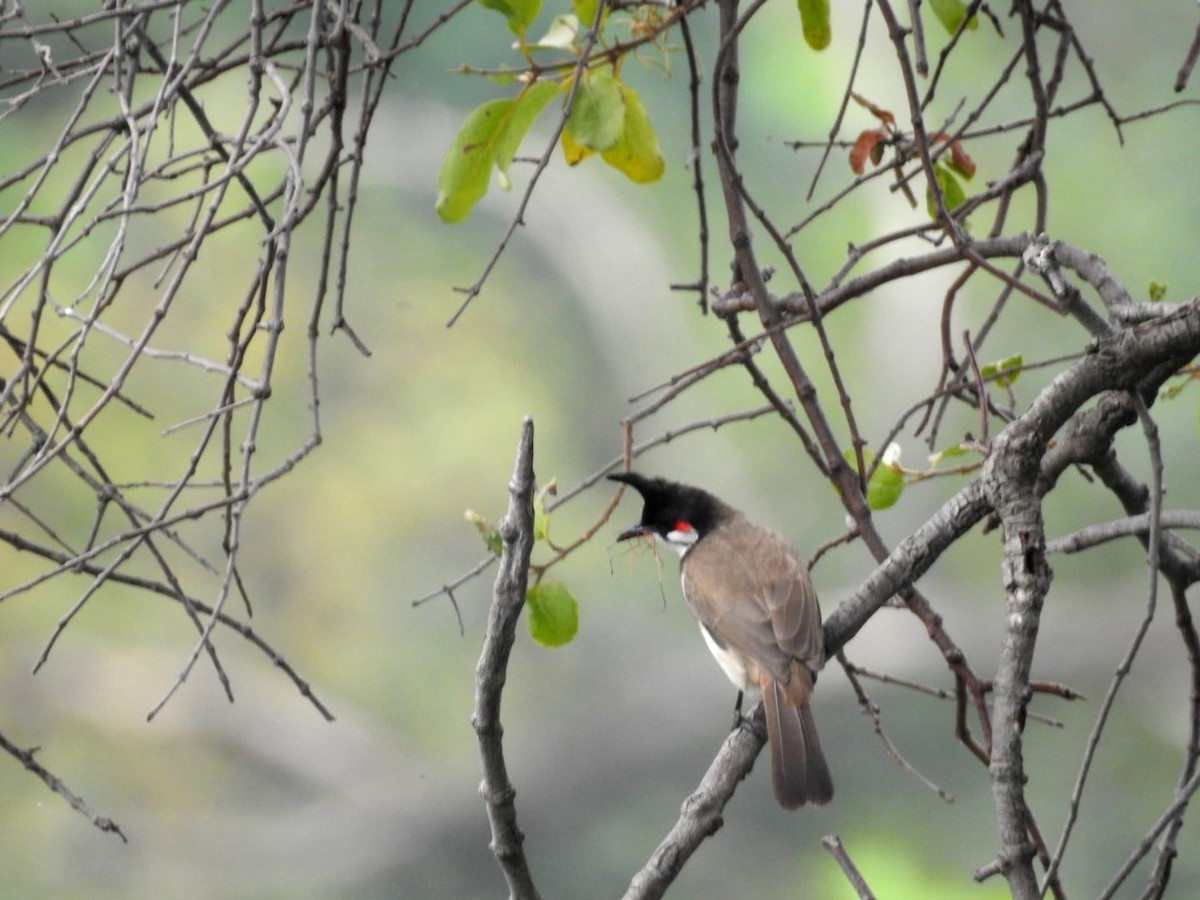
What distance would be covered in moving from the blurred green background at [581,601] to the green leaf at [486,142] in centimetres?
182

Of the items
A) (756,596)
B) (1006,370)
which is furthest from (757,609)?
(1006,370)

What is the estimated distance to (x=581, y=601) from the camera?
10.2 ft

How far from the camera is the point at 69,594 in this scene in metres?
3.13

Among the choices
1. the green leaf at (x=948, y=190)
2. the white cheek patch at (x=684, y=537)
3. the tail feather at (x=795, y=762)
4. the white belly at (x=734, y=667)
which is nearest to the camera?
the green leaf at (x=948, y=190)

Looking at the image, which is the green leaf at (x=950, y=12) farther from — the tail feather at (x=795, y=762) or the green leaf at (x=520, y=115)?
the tail feather at (x=795, y=762)

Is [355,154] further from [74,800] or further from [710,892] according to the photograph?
[710,892]

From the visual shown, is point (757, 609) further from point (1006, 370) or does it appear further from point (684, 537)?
point (1006, 370)

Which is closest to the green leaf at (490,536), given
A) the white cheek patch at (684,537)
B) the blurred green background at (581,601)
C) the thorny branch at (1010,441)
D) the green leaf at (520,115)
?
the thorny branch at (1010,441)

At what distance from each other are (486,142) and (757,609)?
0.84 m

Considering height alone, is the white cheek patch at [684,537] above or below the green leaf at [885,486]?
above

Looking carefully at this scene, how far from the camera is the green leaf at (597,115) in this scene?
1.16 metres

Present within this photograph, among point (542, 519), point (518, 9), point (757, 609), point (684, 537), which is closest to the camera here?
point (518, 9)

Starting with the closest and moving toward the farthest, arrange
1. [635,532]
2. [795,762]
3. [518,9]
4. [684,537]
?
[518,9] → [795,762] → [635,532] → [684,537]

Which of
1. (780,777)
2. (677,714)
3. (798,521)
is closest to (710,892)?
(677,714)
